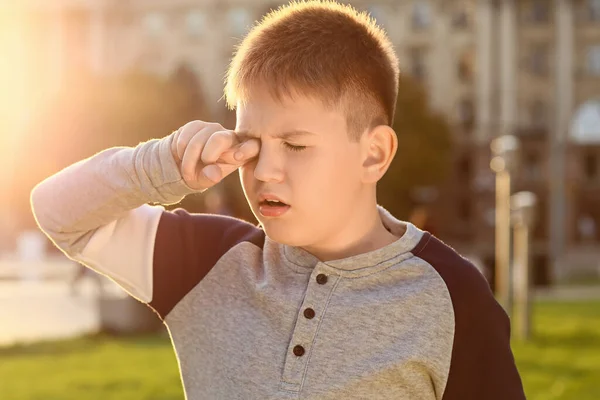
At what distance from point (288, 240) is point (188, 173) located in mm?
274

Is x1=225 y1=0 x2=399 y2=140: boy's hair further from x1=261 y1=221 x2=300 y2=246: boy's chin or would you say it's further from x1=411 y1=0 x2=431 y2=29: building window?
x1=411 y1=0 x2=431 y2=29: building window

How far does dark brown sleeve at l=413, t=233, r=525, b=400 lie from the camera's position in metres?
2.22

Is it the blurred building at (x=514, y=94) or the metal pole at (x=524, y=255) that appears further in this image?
the blurred building at (x=514, y=94)

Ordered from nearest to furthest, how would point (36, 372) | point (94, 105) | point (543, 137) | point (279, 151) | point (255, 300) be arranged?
point (279, 151) < point (255, 300) < point (36, 372) < point (94, 105) < point (543, 137)

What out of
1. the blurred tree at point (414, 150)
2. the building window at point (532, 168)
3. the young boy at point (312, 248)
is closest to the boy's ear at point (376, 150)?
the young boy at point (312, 248)

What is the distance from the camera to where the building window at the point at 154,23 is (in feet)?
217

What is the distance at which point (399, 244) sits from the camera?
2.41 m

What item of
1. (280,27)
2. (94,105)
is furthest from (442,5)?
(280,27)

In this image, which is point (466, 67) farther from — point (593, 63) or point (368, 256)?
point (368, 256)

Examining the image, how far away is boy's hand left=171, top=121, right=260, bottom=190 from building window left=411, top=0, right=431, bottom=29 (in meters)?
60.4

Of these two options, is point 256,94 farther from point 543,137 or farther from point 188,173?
point 543,137

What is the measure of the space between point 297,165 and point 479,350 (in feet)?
1.84

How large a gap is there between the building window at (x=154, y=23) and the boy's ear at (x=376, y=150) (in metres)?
65.0

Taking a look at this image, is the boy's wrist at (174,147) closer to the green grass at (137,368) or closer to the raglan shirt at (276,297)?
the raglan shirt at (276,297)
